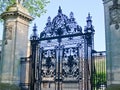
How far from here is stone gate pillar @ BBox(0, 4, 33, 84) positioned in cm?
1118

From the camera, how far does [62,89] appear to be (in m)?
10.3

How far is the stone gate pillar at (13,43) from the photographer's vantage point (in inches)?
440

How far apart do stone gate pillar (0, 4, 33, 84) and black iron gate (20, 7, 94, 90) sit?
53 centimetres

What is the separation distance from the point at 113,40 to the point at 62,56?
112 inches

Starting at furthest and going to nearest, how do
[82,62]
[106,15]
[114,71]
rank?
[82,62], [106,15], [114,71]

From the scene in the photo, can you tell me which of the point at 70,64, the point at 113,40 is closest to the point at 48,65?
the point at 70,64

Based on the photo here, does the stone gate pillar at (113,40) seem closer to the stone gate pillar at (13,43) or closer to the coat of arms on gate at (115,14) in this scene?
→ the coat of arms on gate at (115,14)

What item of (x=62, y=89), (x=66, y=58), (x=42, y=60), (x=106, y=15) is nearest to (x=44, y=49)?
(x=42, y=60)

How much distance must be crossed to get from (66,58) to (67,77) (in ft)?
2.55

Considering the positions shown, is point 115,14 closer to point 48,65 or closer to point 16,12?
point 48,65

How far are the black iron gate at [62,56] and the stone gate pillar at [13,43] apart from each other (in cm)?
53

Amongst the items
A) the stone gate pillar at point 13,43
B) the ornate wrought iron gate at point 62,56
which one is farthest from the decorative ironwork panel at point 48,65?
the stone gate pillar at point 13,43

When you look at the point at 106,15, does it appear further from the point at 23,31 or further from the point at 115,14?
the point at 23,31

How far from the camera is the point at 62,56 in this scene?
34.4ft
